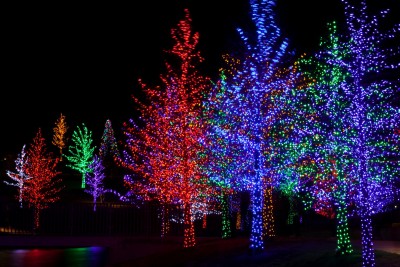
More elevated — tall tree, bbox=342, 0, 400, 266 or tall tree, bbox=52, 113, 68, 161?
tall tree, bbox=52, 113, 68, 161

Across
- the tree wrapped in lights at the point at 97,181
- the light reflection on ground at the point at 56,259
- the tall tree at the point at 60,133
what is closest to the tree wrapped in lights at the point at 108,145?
the tree wrapped in lights at the point at 97,181

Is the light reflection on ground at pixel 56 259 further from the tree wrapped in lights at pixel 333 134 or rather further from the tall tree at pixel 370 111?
the tall tree at pixel 370 111

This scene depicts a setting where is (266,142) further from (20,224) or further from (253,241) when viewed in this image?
(20,224)

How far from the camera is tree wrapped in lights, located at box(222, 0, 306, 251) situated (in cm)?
1670

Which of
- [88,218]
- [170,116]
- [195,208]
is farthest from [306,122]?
[88,218]

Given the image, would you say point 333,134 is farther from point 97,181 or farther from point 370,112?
point 97,181

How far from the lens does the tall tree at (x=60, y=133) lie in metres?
75.0

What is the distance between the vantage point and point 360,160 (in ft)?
41.0

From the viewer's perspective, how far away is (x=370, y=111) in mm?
12891

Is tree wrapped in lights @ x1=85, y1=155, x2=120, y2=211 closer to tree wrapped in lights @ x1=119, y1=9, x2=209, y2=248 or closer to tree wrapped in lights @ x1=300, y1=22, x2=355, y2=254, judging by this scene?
tree wrapped in lights @ x1=119, y1=9, x2=209, y2=248

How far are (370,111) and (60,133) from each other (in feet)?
220

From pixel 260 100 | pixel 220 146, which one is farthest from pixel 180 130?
pixel 260 100

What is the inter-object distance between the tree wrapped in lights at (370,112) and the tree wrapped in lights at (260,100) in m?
3.45

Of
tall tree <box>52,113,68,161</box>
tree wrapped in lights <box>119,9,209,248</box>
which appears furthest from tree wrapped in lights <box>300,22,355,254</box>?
tall tree <box>52,113,68,161</box>
